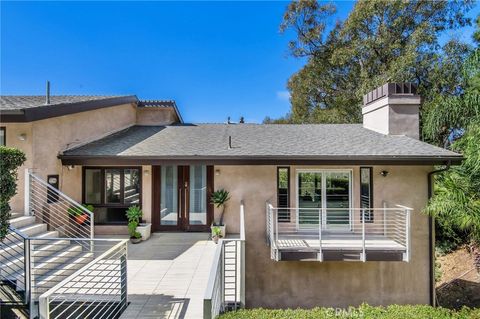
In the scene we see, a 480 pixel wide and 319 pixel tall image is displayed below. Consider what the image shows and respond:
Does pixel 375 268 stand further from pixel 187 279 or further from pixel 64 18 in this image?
pixel 64 18

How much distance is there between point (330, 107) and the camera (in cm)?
2275

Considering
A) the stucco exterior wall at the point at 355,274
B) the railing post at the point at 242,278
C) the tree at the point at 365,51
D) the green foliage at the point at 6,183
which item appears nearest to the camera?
the green foliage at the point at 6,183

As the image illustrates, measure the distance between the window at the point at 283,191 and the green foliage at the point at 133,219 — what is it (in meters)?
4.87

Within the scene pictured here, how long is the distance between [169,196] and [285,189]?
4.34 metres

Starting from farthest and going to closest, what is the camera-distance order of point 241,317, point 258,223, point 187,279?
point 258,223, point 187,279, point 241,317

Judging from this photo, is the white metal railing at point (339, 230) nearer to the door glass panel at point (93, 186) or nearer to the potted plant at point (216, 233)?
the potted plant at point (216, 233)

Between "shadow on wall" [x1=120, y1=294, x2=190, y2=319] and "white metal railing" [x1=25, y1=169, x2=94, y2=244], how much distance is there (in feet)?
9.39

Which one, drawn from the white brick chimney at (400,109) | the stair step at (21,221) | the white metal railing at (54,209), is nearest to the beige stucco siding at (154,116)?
the white metal railing at (54,209)

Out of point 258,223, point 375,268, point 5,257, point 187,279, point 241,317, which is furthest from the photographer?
point 258,223

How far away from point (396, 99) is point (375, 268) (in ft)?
20.4


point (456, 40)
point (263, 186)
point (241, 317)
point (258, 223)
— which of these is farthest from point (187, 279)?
point (456, 40)

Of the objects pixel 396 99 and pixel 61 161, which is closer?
pixel 61 161

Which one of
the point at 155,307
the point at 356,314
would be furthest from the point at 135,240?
the point at 356,314

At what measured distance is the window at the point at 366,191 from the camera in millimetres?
9125
